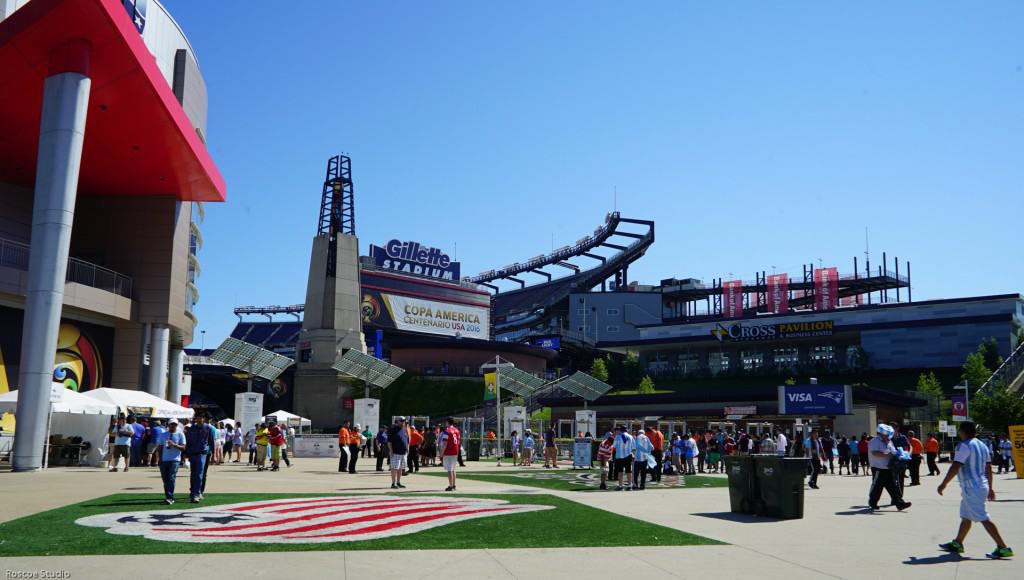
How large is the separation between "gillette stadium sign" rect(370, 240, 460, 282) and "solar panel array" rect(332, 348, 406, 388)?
153 feet

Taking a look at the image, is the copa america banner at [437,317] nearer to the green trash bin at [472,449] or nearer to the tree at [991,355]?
the tree at [991,355]

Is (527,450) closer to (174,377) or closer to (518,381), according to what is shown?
(518,381)

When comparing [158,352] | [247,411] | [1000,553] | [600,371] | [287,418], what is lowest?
[1000,553]

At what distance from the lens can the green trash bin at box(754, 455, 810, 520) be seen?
1495cm

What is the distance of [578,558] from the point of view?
10.1 meters

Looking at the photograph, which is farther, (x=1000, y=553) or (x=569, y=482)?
(x=569, y=482)

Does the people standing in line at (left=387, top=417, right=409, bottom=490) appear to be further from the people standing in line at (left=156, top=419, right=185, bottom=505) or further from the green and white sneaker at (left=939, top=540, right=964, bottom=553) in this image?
the green and white sneaker at (left=939, top=540, right=964, bottom=553)

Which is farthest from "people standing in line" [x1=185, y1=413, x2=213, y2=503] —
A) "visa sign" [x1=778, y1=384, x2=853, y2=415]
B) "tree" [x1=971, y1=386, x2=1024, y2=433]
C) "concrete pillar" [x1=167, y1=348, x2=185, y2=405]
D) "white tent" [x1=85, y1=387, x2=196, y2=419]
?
"tree" [x1=971, y1=386, x2=1024, y2=433]

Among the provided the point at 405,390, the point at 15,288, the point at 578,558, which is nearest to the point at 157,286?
the point at 15,288

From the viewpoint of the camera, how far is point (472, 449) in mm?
40656

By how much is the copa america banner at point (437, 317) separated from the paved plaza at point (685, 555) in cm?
8123

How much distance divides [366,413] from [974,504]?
37.2 m

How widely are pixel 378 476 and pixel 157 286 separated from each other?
19244mm

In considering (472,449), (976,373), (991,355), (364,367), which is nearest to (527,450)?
(472,449)
